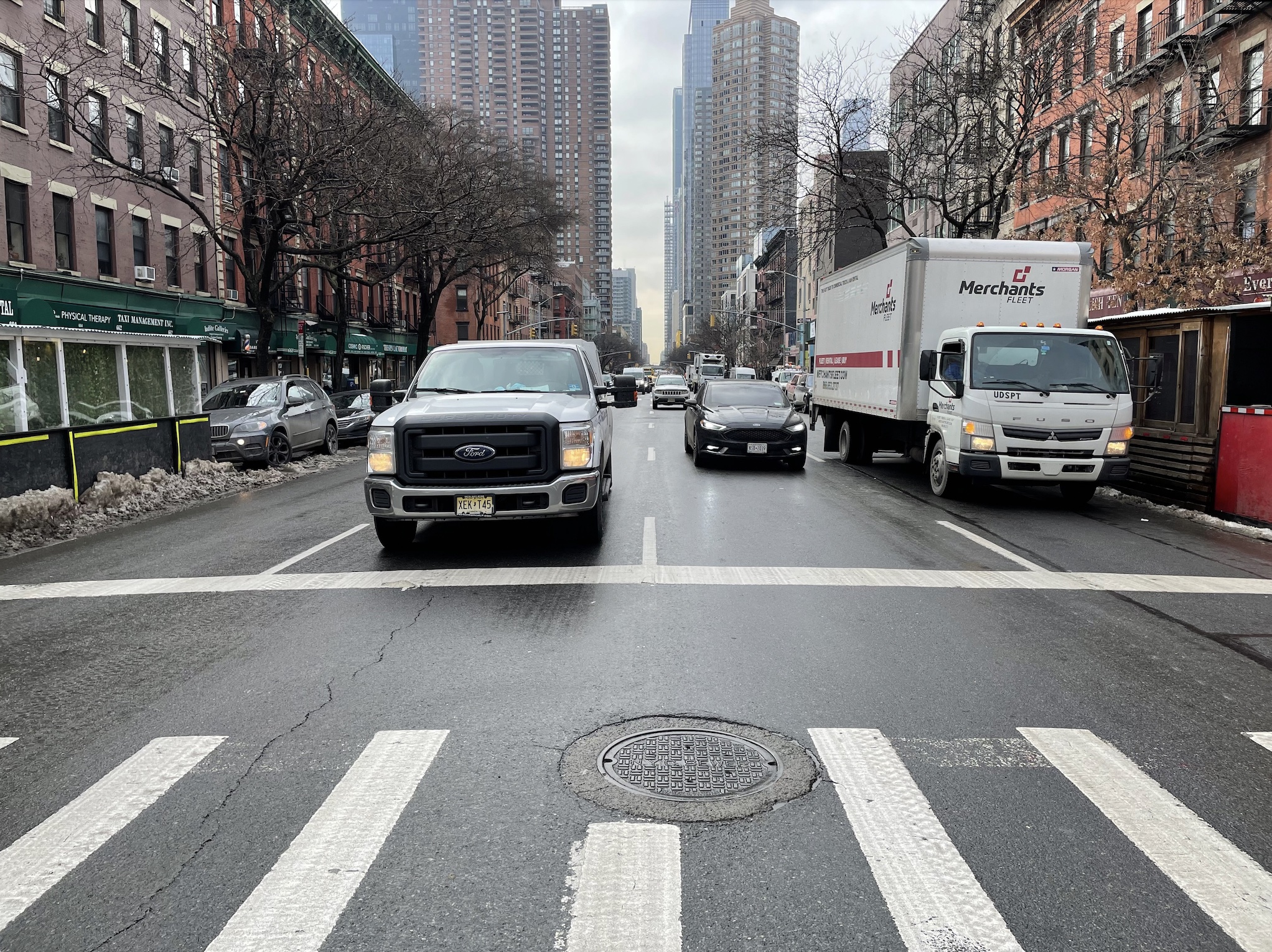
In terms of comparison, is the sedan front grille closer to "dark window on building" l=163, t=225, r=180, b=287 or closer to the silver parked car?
the silver parked car

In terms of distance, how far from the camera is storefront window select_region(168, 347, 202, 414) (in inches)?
710

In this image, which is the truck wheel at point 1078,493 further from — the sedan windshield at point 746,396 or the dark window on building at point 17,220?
the dark window on building at point 17,220

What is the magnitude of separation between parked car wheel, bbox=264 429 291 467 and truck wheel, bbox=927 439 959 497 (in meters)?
11.9

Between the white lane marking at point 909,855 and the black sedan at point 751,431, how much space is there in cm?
1229

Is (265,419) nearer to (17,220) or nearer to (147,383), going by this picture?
(147,383)

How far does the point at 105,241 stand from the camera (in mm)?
28359

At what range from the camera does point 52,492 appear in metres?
11.4

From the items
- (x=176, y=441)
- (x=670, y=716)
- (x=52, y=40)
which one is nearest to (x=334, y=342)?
(x=52, y=40)

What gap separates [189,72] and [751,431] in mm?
17430

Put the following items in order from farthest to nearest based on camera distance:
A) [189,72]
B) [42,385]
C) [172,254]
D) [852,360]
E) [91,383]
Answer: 1. [172,254]
2. [189,72]
3. [852,360]
4. [91,383]
5. [42,385]

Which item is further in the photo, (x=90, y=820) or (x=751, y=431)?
(x=751, y=431)

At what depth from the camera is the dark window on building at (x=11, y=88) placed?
2353 cm

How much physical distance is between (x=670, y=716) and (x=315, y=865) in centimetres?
191

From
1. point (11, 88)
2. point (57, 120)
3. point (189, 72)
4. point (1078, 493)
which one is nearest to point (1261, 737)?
point (1078, 493)
